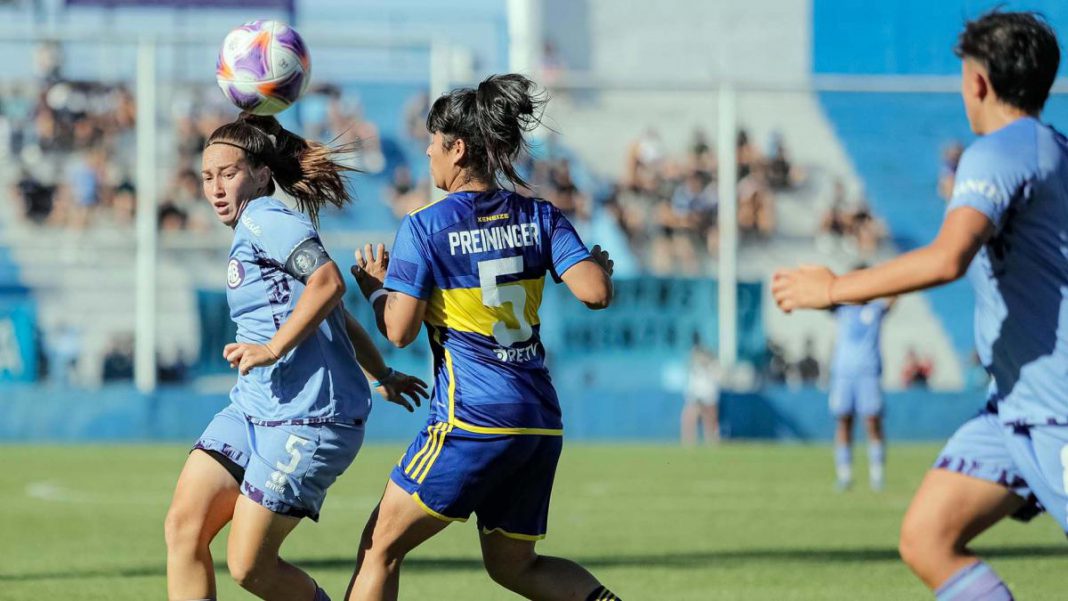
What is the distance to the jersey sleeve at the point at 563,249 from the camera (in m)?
5.41

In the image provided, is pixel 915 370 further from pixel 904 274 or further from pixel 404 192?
pixel 904 274

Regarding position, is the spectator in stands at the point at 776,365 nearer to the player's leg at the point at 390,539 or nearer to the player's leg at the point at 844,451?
the player's leg at the point at 844,451

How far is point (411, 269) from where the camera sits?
17.5 feet

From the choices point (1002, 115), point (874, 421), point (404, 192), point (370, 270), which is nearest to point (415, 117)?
point (404, 192)

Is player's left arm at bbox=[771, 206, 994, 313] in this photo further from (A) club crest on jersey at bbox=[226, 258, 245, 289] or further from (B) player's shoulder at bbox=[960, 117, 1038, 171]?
(A) club crest on jersey at bbox=[226, 258, 245, 289]

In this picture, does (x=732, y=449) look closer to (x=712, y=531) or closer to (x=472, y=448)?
(x=712, y=531)

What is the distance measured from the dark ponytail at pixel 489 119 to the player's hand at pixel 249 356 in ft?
3.10

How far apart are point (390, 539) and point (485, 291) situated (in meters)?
0.90

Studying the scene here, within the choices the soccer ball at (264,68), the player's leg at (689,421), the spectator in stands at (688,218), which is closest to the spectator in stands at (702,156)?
the spectator in stands at (688,218)

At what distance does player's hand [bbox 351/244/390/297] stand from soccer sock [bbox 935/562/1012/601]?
223cm

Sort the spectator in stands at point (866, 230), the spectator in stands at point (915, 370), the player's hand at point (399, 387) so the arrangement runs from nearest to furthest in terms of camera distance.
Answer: the player's hand at point (399, 387) → the spectator in stands at point (915, 370) → the spectator in stands at point (866, 230)

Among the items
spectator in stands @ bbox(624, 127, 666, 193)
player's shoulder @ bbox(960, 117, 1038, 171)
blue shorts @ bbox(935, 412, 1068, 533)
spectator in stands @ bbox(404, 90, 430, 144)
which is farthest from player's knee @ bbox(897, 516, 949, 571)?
spectator in stands @ bbox(404, 90, 430, 144)

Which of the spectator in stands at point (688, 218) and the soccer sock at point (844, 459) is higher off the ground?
the spectator in stands at point (688, 218)

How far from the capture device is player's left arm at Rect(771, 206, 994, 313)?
4.43 meters
